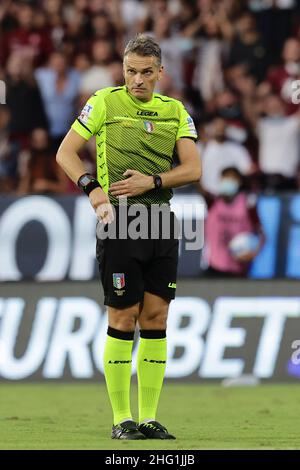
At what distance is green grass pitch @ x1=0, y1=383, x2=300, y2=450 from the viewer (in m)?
7.82

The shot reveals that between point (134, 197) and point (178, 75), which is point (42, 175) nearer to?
point (178, 75)

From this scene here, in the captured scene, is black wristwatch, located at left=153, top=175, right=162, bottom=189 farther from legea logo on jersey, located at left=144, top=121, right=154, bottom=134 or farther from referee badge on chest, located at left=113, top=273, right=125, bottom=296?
referee badge on chest, located at left=113, top=273, right=125, bottom=296

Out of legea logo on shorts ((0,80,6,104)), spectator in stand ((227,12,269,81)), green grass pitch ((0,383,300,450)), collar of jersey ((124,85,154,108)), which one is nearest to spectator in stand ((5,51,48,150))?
legea logo on shorts ((0,80,6,104))

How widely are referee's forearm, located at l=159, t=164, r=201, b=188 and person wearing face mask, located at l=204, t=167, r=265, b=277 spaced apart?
5.26m

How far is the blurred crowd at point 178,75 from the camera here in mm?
15203

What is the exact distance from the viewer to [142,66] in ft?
25.9

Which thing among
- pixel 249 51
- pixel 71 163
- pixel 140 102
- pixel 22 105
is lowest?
pixel 71 163

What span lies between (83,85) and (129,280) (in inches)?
347

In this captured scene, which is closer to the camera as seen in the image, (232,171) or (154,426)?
(154,426)

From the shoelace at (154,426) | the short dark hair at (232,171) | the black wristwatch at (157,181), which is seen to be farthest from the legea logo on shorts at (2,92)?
the shoelace at (154,426)

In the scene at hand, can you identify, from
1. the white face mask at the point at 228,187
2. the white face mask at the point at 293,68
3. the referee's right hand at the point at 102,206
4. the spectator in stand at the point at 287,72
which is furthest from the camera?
the white face mask at the point at 293,68

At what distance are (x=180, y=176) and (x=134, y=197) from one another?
32cm

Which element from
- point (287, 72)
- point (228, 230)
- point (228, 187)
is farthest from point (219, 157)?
point (287, 72)

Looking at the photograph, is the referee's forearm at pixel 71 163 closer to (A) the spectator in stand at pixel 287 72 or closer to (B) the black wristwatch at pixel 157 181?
(B) the black wristwatch at pixel 157 181
